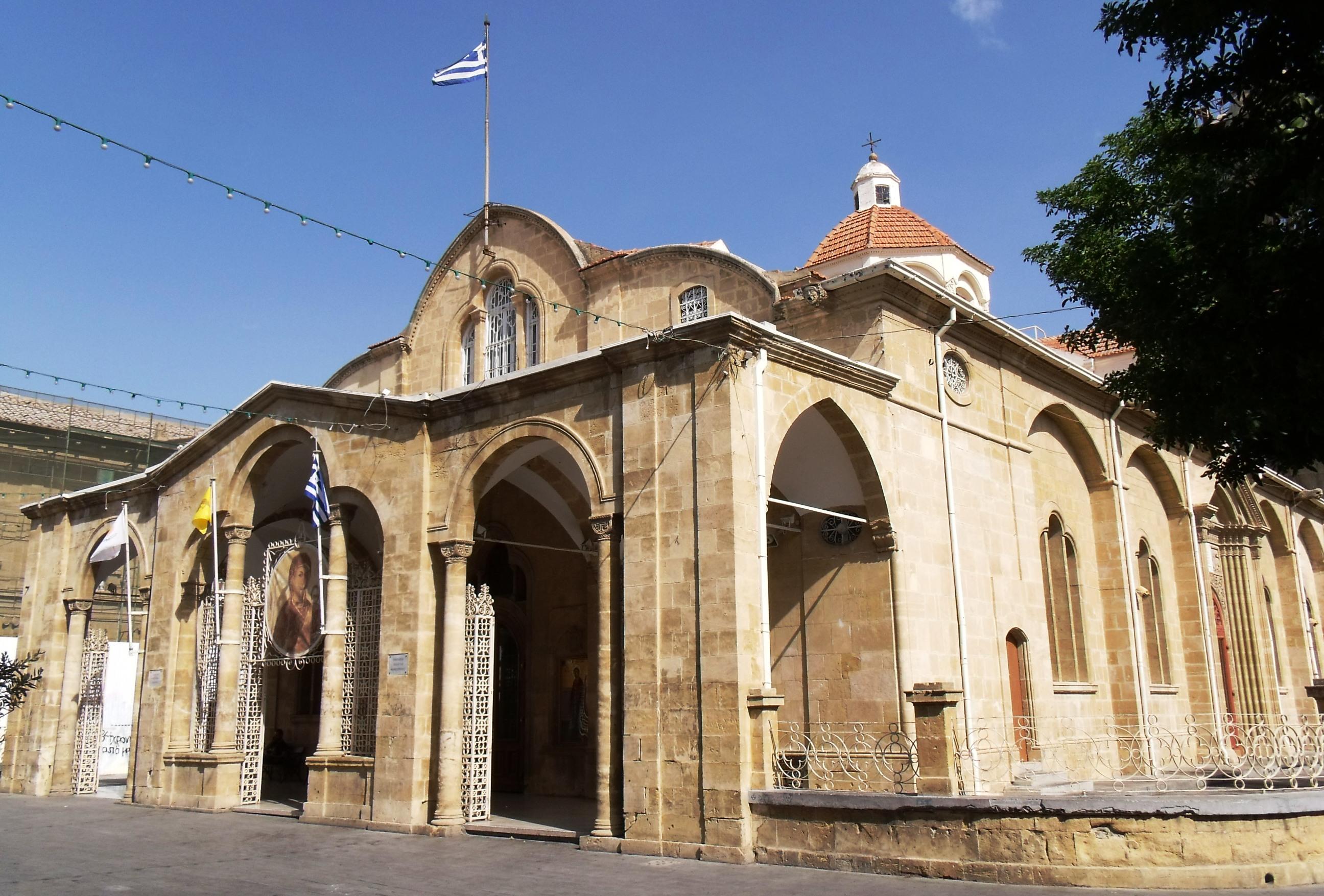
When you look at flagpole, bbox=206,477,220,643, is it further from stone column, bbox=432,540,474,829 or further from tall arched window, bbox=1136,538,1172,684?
tall arched window, bbox=1136,538,1172,684

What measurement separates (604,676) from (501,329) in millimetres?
8805

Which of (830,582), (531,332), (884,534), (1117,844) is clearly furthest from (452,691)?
(1117,844)

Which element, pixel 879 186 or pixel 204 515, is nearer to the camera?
pixel 204 515

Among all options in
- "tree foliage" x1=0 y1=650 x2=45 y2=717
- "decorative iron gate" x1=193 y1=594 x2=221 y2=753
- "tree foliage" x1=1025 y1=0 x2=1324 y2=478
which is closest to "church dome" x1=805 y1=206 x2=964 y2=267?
"tree foliage" x1=1025 y1=0 x2=1324 y2=478

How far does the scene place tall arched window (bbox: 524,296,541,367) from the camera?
58.7ft

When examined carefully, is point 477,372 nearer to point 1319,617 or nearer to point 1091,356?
point 1091,356

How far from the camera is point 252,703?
604 inches

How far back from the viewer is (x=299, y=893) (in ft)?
28.6

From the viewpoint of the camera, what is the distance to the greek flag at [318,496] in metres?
13.9

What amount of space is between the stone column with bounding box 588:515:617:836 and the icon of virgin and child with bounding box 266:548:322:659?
507 cm

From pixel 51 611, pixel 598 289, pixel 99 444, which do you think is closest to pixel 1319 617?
pixel 598 289

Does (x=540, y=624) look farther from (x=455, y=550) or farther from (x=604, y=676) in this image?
(x=604, y=676)

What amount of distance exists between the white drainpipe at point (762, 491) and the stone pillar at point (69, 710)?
43.9ft

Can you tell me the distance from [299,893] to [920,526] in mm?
8376
